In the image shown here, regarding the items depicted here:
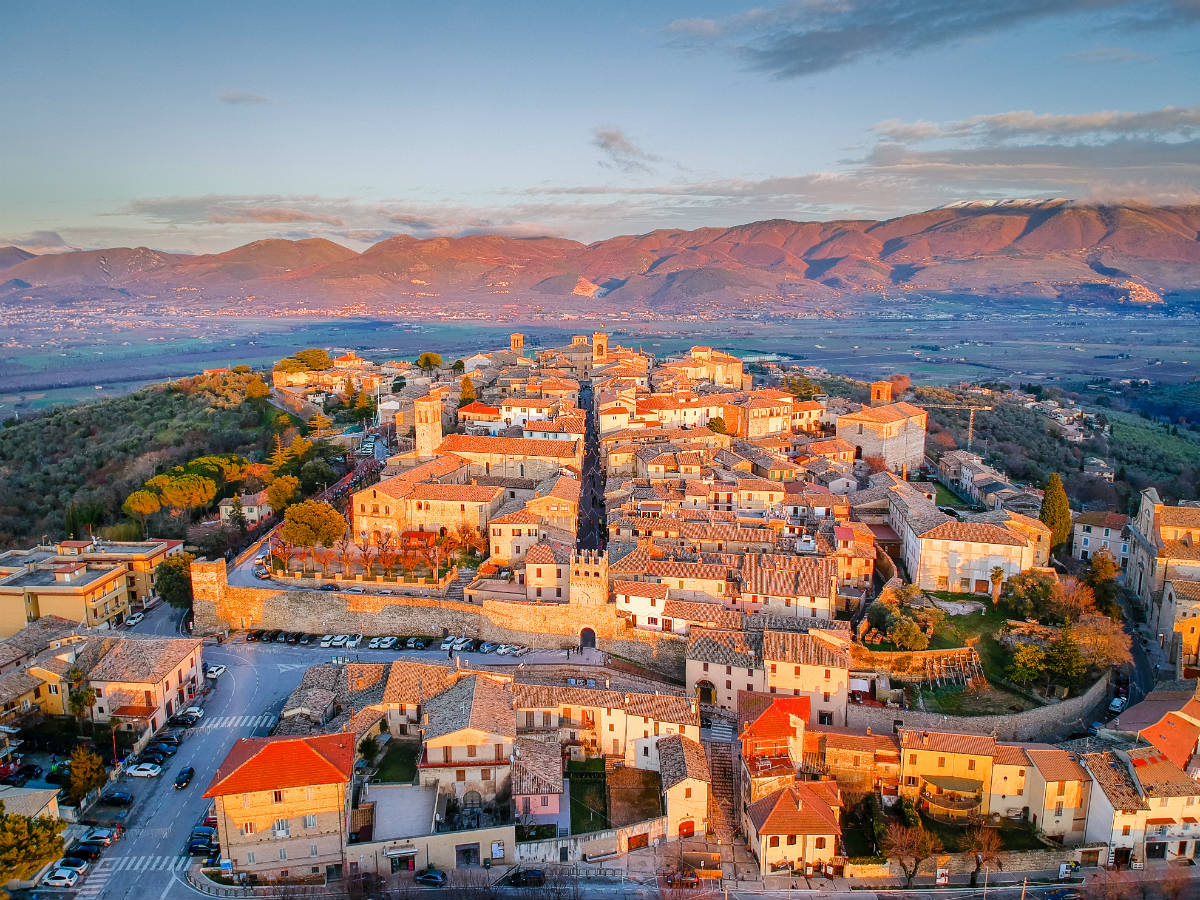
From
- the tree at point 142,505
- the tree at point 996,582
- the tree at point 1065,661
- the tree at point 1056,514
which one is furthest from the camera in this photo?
the tree at point 142,505

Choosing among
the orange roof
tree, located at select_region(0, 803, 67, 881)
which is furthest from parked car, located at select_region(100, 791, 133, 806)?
the orange roof

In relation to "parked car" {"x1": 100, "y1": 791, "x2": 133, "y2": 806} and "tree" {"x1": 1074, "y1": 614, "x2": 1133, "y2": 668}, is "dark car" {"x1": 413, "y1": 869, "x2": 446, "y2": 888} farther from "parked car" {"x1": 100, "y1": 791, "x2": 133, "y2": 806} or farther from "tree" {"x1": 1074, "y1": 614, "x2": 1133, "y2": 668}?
"tree" {"x1": 1074, "y1": 614, "x2": 1133, "y2": 668}

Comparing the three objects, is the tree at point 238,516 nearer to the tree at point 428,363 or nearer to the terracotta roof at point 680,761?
the terracotta roof at point 680,761

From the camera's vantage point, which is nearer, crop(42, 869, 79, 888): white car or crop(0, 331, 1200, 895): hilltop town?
crop(42, 869, 79, 888): white car

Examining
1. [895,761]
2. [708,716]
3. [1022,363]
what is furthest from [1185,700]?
[1022,363]

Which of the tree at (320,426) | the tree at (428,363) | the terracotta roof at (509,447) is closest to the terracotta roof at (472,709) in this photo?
the terracotta roof at (509,447)

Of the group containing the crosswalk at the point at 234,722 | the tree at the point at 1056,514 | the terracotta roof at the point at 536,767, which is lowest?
the crosswalk at the point at 234,722

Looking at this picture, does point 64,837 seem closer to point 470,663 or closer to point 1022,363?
point 470,663
